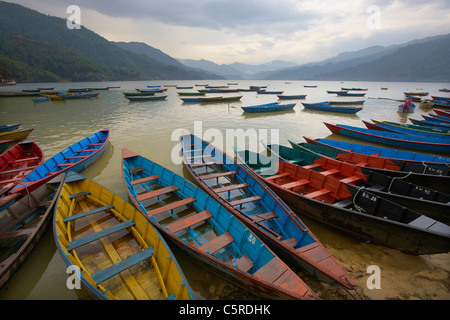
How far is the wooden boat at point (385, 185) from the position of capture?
22.9 ft

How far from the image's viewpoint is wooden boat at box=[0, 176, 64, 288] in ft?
18.5

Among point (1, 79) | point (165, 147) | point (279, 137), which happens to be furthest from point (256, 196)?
point (1, 79)

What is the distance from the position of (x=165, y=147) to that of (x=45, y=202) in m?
9.85

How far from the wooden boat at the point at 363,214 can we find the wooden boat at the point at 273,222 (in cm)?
108

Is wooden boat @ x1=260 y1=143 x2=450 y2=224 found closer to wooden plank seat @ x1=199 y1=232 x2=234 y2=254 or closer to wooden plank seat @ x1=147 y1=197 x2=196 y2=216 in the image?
wooden plank seat @ x1=147 y1=197 x2=196 y2=216

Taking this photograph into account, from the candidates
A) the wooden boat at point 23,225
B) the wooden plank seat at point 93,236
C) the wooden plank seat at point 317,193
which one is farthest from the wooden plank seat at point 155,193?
the wooden plank seat at point 317,193

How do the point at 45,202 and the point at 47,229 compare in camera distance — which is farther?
the point at 45,202

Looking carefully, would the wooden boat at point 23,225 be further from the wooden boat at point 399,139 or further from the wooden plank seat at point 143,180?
the wooden boat at point 399,139

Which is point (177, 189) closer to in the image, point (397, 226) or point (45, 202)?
point (45, 202)

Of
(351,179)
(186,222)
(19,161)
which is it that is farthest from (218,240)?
(19,161)

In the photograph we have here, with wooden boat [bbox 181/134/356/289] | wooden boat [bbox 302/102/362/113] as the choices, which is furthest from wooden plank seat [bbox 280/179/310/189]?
wooden boat [bbox 302/102/362/113]

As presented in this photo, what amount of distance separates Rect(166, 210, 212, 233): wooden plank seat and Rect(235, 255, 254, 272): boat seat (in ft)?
6.54

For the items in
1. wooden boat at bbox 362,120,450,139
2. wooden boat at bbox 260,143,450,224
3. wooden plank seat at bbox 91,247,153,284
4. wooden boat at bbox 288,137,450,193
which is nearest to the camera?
wooden plank seat at bbox 91,247,153,284
